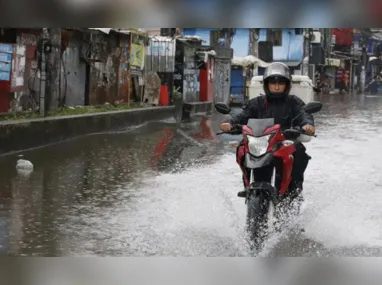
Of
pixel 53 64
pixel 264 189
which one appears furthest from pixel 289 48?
pixel 264 189

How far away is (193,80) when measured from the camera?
26.6m

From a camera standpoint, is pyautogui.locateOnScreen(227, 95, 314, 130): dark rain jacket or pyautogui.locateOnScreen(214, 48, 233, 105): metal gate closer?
pyautogui.locateOnScreen(227, 95, 314, 130): dark rain jacket

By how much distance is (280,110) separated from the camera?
6.09m

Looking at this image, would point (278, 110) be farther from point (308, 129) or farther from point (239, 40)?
point (239, 40)

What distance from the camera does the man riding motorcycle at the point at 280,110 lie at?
5941 mm

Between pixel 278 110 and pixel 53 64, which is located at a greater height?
pixel 53 64

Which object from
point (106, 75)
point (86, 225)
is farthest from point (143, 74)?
point (86, 225)

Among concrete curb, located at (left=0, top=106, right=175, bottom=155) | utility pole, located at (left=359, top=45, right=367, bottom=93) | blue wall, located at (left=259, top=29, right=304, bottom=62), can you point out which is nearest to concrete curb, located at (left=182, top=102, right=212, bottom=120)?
concrete curb, located at (left=0, top=106, right=175, bottom=155)

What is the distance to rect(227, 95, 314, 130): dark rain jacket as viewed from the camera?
19.9 feet

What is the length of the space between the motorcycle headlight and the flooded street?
814 millimetres

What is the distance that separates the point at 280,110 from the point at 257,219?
1.27 meters

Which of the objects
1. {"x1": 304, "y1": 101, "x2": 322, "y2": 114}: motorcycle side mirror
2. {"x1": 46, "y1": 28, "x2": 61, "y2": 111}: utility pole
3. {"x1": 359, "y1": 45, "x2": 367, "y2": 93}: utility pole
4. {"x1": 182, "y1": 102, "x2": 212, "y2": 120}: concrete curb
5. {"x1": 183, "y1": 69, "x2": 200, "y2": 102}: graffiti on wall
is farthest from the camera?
{"x1": 359, "y1": 45, "x2": 367, "y2": 93}: utility pole

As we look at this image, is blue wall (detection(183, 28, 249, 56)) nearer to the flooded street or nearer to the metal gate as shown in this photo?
the metal gate

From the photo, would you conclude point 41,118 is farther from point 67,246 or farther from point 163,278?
point 163,278
